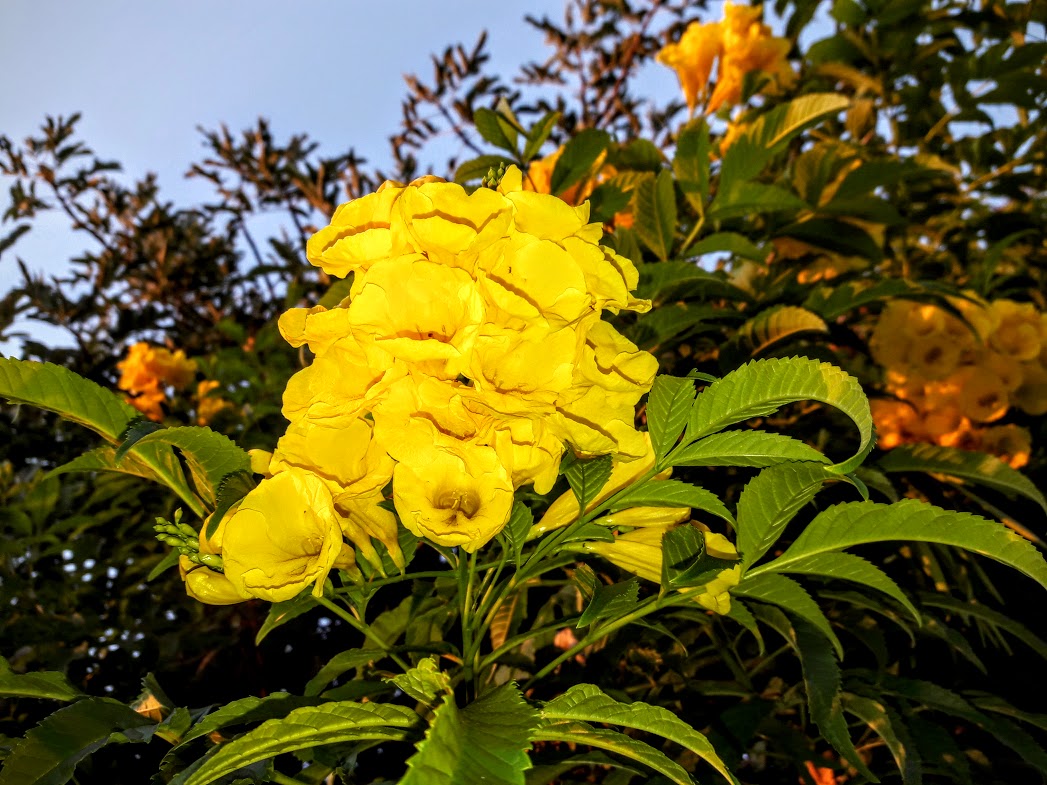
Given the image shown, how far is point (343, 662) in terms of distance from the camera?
0.88 meters

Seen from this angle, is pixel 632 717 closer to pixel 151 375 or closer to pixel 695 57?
pixel 695 57

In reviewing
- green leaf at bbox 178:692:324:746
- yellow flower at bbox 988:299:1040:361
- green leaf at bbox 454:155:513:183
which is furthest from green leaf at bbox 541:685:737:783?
yellow flower at bbox 988:299:1040:361

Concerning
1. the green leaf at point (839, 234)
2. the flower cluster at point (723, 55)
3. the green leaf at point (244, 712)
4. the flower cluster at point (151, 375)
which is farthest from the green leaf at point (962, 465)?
the flower cluster at point (151, 375)

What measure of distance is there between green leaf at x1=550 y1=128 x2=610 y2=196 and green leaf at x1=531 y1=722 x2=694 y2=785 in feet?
3.16

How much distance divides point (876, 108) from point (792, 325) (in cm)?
179

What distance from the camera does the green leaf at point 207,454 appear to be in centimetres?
72

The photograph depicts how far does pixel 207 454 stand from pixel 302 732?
0.30 metres

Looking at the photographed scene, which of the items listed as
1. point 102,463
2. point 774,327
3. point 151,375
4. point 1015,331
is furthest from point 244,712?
point 151,375

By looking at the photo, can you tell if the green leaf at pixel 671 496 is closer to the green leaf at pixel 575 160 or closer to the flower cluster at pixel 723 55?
the green leaf at pixel 575 160

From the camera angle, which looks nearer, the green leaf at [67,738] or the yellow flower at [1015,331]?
the green leaf at [67,738]

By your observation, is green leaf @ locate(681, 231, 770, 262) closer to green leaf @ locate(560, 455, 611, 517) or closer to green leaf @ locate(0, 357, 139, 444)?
green leaf @ locate(560, 455, 611, 517)

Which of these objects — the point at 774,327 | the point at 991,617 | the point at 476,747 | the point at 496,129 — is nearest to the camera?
the point at 476,747

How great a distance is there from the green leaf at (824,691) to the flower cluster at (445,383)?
38cm

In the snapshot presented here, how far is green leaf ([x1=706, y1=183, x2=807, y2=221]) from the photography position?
4.32 ft
